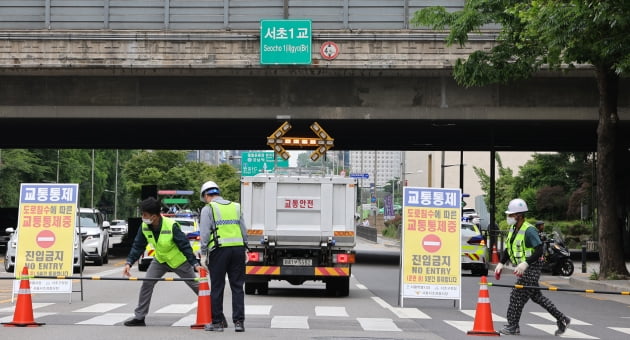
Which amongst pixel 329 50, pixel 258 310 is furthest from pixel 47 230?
pixel 329 50

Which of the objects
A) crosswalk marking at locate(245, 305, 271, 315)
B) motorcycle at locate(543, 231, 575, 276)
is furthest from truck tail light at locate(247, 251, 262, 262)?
motorcycle at locate(543, 231, 575, 276)

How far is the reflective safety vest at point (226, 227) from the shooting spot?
13711 millimetres

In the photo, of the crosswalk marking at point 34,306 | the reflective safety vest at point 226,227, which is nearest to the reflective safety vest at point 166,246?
the reflective safety vest at point 226,227

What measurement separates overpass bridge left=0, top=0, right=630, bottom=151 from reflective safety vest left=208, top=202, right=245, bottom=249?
19296 mm

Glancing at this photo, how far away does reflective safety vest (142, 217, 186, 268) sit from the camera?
14.3 m

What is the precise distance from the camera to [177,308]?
18156mm

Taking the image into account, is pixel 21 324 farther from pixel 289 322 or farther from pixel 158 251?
pixel 289 322

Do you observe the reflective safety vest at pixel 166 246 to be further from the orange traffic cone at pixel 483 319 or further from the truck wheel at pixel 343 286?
the truck wheel at pixel 343 286

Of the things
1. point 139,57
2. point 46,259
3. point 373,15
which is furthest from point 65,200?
point 373,15

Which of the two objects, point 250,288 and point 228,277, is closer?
point 228,277

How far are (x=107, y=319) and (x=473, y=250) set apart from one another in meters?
18.1

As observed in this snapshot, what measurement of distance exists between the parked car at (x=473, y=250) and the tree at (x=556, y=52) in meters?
4.50

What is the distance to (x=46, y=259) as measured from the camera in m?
19.5

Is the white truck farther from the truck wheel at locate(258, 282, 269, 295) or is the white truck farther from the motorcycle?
the motorcycle
